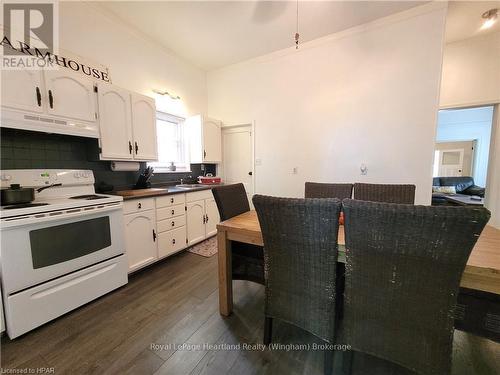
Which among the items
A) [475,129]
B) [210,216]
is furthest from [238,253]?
[475,129]

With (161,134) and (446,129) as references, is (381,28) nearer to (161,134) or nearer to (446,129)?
(161,134)

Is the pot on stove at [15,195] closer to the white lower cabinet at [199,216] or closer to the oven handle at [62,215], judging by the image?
the oven handle at [62,215]

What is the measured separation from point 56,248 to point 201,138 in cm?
240

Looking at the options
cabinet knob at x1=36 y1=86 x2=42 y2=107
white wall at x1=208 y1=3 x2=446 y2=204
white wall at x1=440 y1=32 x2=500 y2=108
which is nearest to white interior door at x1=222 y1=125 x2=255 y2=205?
white wall at x1=208 y1=3 x2=446 y2=204

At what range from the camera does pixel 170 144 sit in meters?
3.41

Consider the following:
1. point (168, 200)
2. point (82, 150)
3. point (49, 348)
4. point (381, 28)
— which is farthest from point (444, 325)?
point (381, 28)

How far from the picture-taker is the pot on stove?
140 cm

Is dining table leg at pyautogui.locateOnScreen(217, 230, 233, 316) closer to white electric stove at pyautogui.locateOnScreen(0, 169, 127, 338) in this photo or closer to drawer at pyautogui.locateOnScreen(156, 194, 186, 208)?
white electric stove at pyautogui.locateOnScreen(0, 169, 127, 338)

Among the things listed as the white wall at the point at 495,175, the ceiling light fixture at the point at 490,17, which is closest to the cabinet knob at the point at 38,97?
the ceiling light fixture at the point at 490,17

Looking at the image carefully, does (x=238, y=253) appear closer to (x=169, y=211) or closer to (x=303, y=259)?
(x=303, y=259)

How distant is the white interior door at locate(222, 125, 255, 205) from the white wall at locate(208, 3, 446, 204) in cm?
20

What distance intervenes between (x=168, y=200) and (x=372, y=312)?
2.27m

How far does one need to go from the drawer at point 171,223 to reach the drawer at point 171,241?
50 mm

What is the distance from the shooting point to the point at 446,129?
17.7ft
